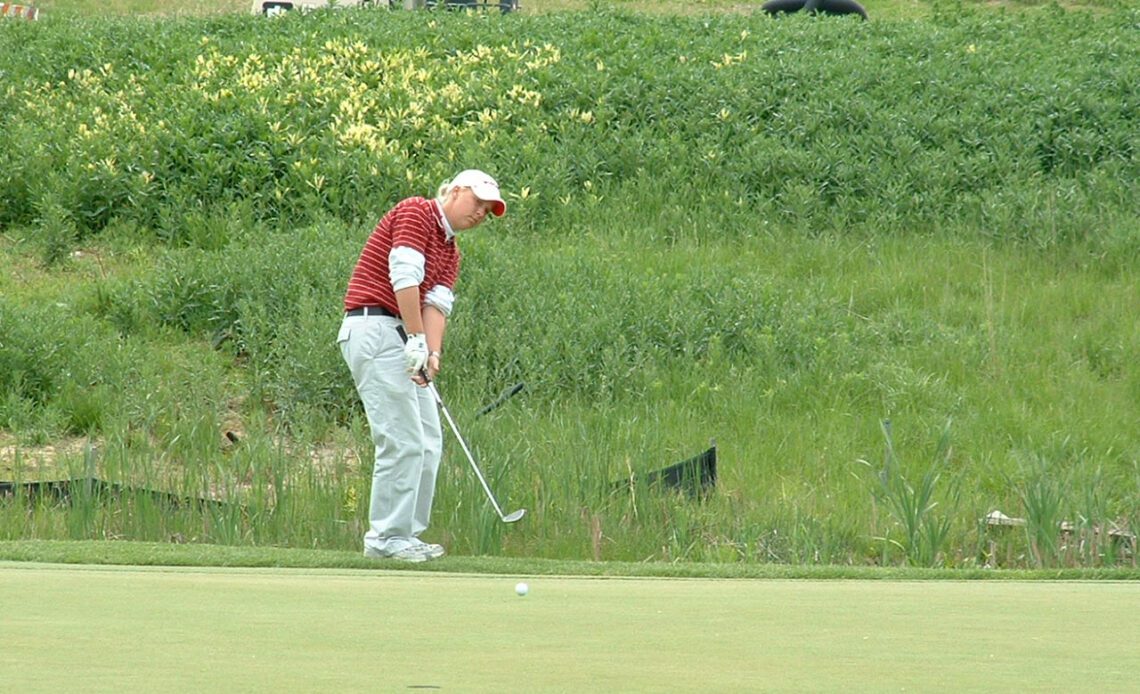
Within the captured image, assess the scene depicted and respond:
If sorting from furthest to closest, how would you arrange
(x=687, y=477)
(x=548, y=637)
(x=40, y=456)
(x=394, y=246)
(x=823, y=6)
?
(x=823, y=6) < (x=40, y=456) < (x=687, y=477) < (x=394, y=246) < (x=548, y=637)

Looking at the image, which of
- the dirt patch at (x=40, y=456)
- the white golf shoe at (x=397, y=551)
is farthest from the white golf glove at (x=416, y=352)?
the dirt patch at (x=40, y=456)

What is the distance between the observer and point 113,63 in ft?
57.6

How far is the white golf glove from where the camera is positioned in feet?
22.1

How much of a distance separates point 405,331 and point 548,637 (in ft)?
10.5

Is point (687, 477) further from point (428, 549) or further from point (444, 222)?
point (444, 222)

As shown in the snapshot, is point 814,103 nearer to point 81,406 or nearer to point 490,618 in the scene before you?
point 81,406

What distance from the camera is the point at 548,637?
390 cm

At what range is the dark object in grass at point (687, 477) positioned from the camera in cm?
830

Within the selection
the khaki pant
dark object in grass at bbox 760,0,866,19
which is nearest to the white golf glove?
the khaki pant

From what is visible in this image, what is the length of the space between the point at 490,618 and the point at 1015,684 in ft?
5.08

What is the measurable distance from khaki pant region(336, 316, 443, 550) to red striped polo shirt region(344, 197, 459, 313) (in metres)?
0.09

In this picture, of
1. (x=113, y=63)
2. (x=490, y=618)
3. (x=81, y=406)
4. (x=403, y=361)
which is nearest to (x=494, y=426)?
(x=403, y=361)

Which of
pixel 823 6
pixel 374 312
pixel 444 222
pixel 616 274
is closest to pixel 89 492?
pixel 374 312

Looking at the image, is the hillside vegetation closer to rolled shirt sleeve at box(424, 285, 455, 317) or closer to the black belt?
rolled shirt sleeve at box(424, 285, 455, 317)
